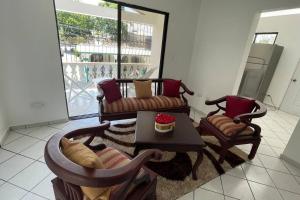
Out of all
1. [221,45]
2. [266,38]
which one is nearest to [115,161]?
[221,45]

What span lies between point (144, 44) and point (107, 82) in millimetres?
2560

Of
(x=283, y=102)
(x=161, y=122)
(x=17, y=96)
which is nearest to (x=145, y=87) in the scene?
(x=161, y=122)

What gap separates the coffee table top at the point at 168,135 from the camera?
1746 millimetres

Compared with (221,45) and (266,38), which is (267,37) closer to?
(266,38)

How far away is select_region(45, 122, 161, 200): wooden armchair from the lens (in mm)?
806

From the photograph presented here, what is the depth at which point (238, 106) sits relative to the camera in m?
2.41

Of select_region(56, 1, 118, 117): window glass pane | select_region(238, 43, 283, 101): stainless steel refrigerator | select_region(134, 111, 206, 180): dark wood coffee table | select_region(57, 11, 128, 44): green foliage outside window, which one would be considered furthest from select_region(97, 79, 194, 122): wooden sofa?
select_region(238, 43, 283, 101): stainless steel refrigerator

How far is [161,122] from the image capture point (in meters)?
1.85

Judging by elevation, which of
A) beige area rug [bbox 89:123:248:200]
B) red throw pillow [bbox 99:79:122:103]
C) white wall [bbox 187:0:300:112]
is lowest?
beige area rug [bbox 89:123:248:200]

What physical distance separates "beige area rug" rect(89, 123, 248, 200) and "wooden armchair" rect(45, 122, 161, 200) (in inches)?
18.9

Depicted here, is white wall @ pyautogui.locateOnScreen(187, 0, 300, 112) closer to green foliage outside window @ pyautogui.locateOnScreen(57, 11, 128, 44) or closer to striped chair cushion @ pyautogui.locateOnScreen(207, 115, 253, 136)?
striped chair cushion @ pyautogui.locateOnScreen(207, 115, 253, 136)

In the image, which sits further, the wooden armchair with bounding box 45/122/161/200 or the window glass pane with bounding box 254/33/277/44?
the window glass pane with bounding box 254/33/277/44

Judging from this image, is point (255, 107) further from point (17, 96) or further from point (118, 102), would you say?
point (17, 96)

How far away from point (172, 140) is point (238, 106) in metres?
1.27
